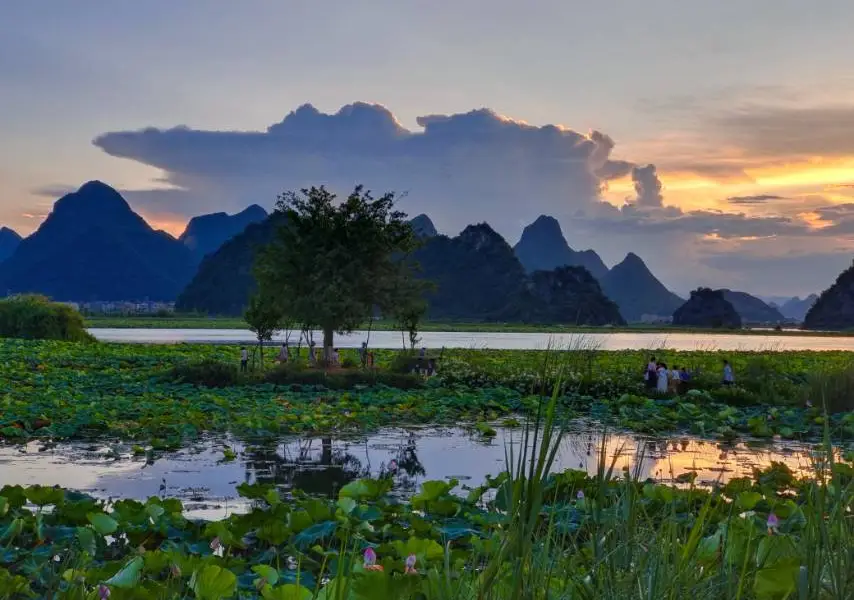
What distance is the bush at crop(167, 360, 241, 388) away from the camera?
867 inches

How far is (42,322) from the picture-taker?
4575cm

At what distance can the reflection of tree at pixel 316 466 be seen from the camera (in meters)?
10.1

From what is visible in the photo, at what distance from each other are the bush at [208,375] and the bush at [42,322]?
80.3ft

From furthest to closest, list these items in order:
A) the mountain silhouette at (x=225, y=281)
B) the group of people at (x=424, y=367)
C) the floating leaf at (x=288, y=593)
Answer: the mountain silhouette at (x=225, y=281), the group of people at (x=424, y=367), the floating leaf at (x=288, y=593)

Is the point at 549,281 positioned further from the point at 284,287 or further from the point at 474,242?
the point at 284,287

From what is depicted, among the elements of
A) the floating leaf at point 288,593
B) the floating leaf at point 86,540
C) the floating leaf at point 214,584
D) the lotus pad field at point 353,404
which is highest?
the floating leaf at point 288,593

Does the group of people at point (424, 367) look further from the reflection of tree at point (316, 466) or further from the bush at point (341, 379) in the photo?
the reflection of tree at point (316, 466)

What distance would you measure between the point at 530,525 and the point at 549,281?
176 m

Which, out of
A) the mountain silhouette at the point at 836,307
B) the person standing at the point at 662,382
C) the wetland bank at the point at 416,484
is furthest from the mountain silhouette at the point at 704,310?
the person standing at the point at 662,382

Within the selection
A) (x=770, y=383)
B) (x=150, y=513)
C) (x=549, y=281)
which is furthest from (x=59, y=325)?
(x=549, y=281)

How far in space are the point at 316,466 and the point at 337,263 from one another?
16.3 meters

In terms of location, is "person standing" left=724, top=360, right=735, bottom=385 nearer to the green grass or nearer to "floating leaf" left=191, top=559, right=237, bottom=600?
the green grass

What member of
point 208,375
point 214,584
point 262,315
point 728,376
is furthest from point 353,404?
point 214,584

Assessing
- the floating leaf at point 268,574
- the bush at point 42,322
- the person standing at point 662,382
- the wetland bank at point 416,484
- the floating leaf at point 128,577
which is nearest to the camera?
the wetland bank at point 416,484
